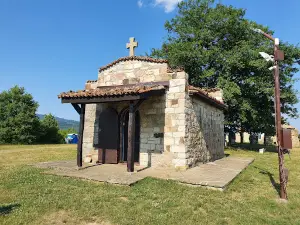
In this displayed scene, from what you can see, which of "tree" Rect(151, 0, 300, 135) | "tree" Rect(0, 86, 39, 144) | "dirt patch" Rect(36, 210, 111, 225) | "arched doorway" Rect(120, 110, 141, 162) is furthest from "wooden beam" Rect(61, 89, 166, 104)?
"tree" Rect(0, 86, 39, 144)

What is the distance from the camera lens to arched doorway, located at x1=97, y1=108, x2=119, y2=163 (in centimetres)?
884

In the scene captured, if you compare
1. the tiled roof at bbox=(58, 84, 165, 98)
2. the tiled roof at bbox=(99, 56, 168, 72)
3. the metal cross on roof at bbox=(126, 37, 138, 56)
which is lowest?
the tiled roof at bbox=(58, 84, 165, 98)

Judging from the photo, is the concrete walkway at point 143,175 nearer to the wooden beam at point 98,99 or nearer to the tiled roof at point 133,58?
the wooden beam at point 98,99

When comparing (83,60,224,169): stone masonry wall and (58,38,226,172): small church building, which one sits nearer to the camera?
(58,38,226,172): small church building

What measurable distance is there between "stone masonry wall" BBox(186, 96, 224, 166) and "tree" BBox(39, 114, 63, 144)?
21.8 m

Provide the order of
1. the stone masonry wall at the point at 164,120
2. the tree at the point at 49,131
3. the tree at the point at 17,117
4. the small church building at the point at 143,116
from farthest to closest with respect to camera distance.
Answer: the tree at the point at 49,131 → the tree at the point at 17,117 → the stone masonry wall at the point at 164,120 → the small church building at the point at 143,116

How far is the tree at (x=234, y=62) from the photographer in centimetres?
1805

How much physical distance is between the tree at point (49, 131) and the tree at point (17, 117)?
117 cm

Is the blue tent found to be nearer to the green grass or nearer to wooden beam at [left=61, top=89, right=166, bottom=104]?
wooden beam at [left=61, top=89, right=166, bottom=104]

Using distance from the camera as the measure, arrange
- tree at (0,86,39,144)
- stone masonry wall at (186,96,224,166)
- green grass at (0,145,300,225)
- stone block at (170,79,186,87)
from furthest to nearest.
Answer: tree at (0,86,39,144) < stone masonry wall at (186,96,224,166) < stone block at (170,79,186,87) < green grass at (0,145,300,225)

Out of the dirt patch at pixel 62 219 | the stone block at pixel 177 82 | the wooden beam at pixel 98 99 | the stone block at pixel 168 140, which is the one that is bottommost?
the dirt patch at pixel 62 219

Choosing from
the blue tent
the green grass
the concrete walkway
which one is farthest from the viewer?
the blue tent

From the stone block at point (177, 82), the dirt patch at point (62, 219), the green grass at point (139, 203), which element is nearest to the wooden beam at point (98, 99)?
the stone block at point (177, 82)

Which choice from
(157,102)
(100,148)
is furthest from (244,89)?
(100,148)
